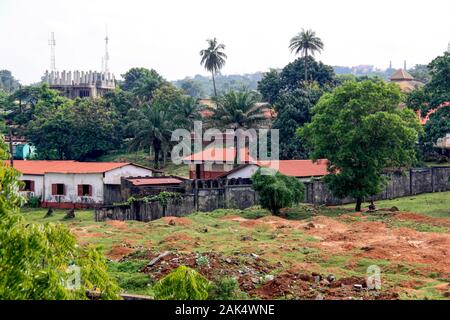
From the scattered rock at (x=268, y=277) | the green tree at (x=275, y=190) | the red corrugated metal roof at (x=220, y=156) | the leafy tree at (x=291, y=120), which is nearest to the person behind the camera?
the scattered rock at (x=268, y=277)

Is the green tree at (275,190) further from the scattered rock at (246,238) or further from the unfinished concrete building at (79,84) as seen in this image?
the unfinished concrete building at (79,84)

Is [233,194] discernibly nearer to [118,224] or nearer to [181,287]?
[118,224]

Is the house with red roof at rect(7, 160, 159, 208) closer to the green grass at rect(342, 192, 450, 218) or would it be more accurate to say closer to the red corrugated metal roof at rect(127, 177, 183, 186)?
the red corrugated metal roof at rect(127, 177, 183, 186)

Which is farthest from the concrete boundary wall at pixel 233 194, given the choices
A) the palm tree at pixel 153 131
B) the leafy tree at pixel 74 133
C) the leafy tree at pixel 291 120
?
the leafy tree at pixel 74 133

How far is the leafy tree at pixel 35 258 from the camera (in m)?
9.46

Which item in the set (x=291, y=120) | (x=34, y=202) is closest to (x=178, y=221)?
(x=34, y=202)

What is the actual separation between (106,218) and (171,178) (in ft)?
41.1

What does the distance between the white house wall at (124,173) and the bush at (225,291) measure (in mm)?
28908

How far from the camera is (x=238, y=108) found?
54250 millimetres

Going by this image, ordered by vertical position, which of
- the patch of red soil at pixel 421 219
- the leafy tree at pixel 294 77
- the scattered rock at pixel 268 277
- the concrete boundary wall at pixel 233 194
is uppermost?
the leafy tree at pixel 294 77

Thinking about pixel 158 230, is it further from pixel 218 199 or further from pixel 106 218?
pixel 218 199

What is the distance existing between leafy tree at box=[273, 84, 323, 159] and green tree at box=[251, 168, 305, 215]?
63.8ft

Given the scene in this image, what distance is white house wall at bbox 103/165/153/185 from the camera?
4772 cm

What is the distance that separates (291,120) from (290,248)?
33.0m
